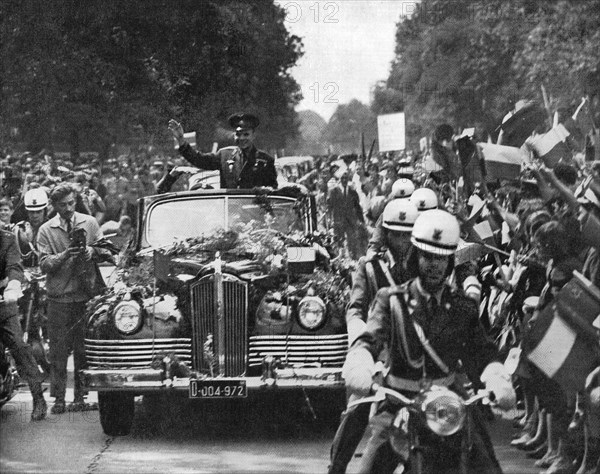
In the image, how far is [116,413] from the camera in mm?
10586

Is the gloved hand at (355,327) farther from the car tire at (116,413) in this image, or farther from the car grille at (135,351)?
the car tire at (116,413)

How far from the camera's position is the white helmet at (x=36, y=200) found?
535 inches

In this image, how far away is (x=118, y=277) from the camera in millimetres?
11195

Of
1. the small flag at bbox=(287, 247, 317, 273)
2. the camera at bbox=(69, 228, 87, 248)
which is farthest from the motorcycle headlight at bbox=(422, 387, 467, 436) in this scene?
the camera at bbox=(69, 228, 87, 248)

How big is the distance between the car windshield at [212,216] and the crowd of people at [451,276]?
63cm

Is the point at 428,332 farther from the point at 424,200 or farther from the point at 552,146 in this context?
the point at 552,146

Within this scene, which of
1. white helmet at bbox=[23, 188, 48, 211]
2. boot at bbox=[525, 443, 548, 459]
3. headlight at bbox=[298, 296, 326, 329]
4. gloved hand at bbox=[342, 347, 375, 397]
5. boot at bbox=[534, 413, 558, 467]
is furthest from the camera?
white helmet at bbox=[23, 188, 48, 211]

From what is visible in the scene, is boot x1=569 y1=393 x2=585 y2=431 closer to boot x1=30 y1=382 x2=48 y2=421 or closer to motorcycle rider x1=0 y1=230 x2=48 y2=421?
motorcycle rider x1=0 y1=230 x2=48 y2=421

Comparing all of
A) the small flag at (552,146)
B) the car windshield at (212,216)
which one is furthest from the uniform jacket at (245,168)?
the small flag at (552,146)

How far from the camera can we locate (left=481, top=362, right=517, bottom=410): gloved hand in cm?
586

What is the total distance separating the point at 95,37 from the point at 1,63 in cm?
258

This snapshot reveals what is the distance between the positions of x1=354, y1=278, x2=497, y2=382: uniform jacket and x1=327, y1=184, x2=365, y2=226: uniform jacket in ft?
42.0

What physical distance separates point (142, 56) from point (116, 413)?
11.0 m

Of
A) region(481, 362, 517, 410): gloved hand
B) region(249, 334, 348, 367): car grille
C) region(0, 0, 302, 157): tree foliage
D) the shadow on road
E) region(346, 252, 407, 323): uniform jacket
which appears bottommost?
the shadow on road
